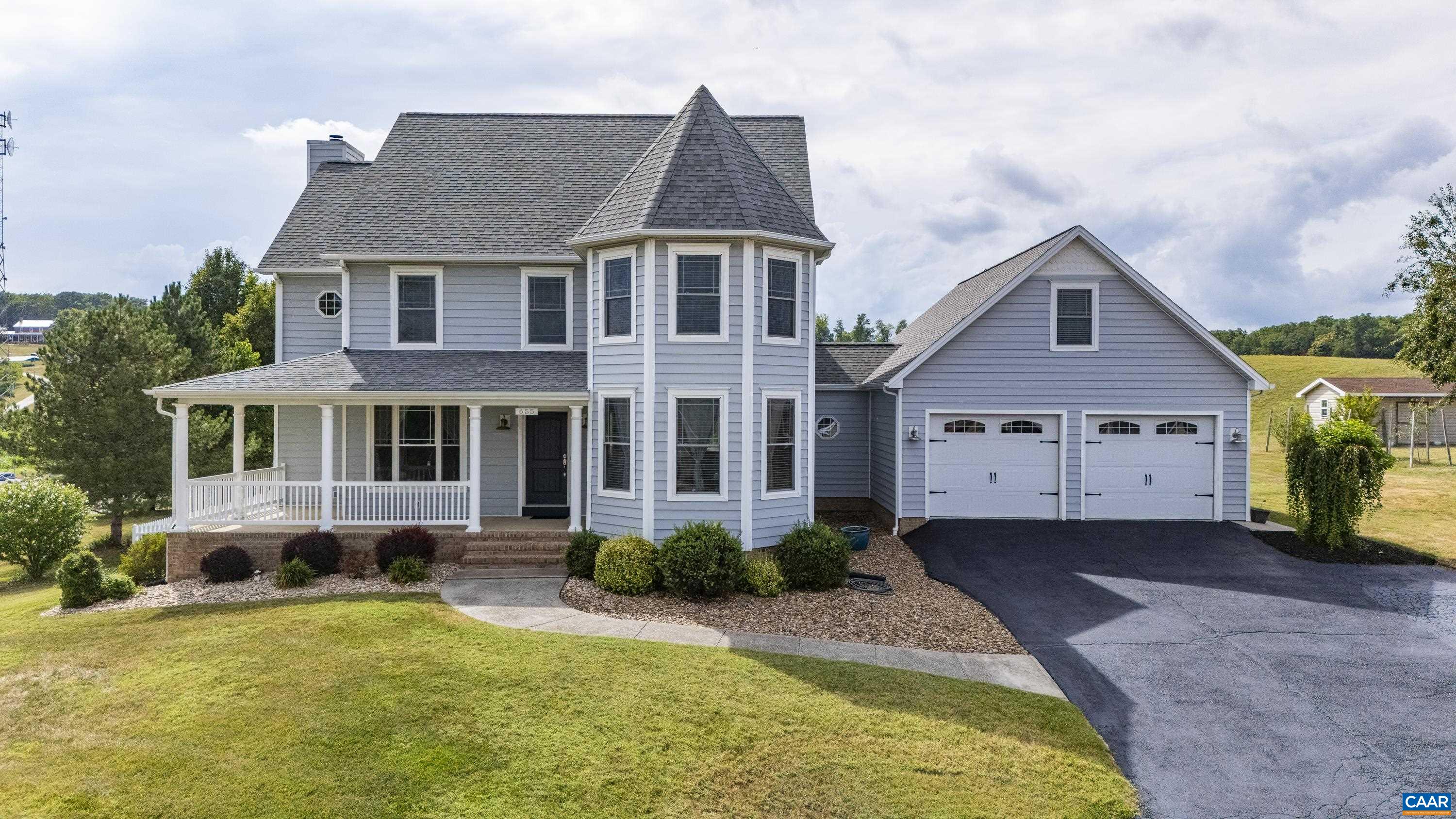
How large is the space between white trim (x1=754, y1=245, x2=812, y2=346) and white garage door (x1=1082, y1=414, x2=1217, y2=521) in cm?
682

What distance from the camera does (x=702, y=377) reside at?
42.1 ft

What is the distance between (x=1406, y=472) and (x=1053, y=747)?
91.3 ft

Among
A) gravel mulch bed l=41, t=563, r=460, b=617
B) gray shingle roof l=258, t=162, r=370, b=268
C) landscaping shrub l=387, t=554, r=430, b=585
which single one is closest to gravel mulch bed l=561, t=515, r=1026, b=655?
landscaping shrub l=387, t=554, r=430, b=585

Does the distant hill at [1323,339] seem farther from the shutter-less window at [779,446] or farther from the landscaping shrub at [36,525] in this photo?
the landscaping shrub at [36,525]

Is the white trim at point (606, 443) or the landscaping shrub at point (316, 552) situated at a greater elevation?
the white trim at point (606, 443)

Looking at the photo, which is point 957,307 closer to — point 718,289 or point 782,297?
point 782,297

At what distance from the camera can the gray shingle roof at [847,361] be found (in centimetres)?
1886

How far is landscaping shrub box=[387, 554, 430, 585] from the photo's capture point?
12562 millimetres

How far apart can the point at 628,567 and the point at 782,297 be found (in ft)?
16.9

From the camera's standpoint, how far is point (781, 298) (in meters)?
13.4

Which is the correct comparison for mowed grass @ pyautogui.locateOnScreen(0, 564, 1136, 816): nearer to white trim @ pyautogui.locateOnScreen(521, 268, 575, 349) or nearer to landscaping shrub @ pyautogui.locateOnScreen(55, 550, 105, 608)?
landscaping shrub @ pyautogui.locateOnScreen(55, 550, 105, 608)

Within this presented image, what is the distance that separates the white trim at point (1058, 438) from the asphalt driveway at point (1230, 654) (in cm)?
59

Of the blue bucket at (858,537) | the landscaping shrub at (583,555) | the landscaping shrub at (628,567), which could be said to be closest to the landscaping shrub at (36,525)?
the landscaping shrub at (583,555)

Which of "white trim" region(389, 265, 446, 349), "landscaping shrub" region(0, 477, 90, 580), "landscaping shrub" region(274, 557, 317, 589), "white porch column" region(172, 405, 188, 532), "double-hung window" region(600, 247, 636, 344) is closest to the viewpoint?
"landscaping shrub" region(274, 557, 317, 589)
